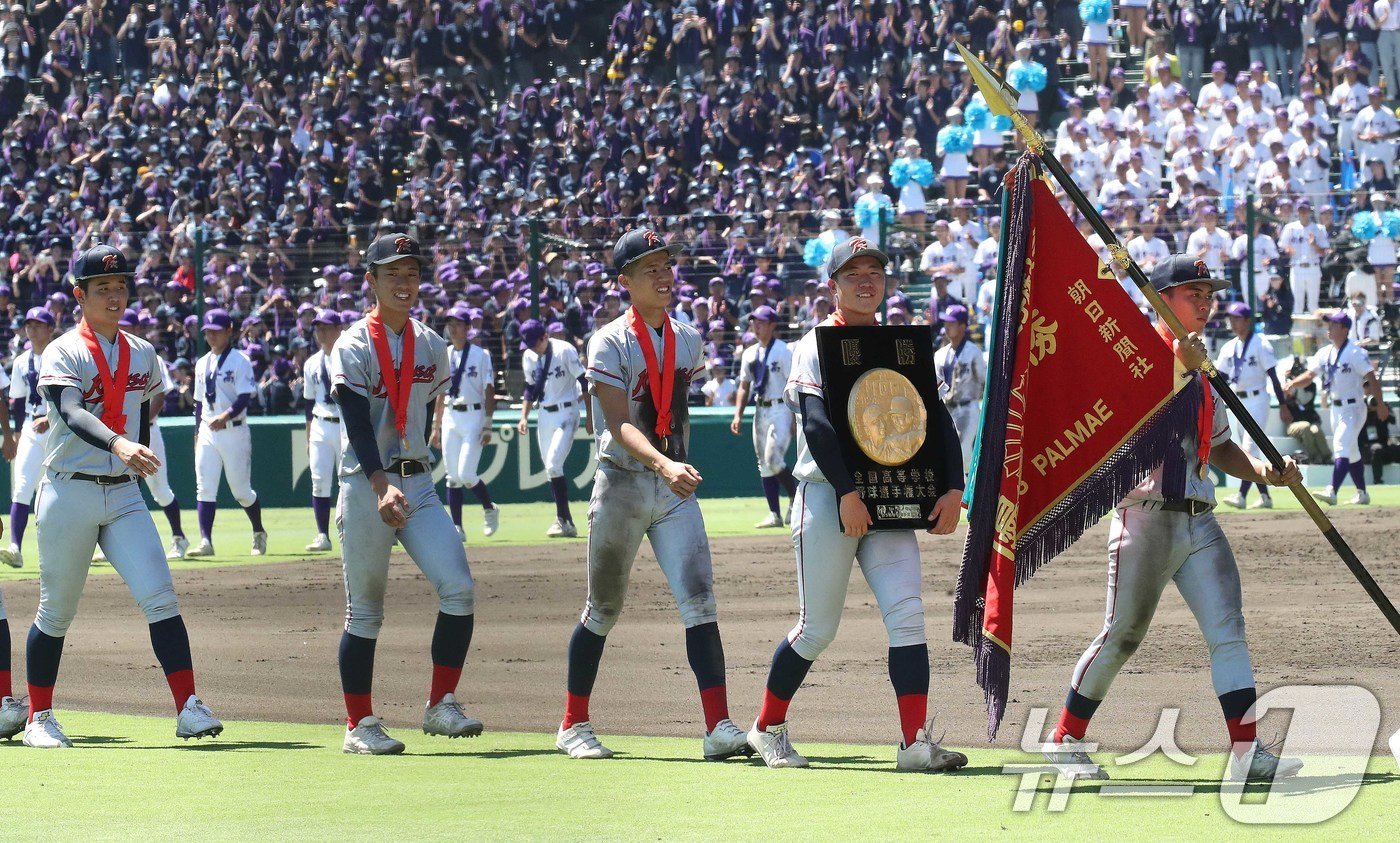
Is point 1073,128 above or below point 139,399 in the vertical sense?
above

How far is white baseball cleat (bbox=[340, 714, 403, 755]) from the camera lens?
7645 millimetres

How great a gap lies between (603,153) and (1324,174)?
10635 mm

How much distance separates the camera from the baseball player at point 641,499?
24.6 ft

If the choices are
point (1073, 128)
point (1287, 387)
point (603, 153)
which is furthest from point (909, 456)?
point (603, 153)

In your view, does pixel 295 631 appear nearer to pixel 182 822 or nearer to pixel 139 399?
pixel 139 399

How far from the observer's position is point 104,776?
7137 mm

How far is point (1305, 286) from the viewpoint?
71.7 ft

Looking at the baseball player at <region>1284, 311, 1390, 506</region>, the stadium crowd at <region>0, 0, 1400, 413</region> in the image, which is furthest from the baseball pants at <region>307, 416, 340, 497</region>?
the baseball player at <region>1284, 311, 1390, 506</region>

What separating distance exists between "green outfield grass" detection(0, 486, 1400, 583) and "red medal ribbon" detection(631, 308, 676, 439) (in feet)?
30.9

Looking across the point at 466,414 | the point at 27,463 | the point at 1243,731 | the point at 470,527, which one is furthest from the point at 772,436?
the point at 1243,731

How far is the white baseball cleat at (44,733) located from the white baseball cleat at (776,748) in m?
3.03

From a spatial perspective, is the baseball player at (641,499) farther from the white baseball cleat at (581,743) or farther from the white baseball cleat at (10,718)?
the white baseball cleat at (10,718)

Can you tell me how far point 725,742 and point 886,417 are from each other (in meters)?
1.45

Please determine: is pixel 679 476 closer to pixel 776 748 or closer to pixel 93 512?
pixel 776 748
